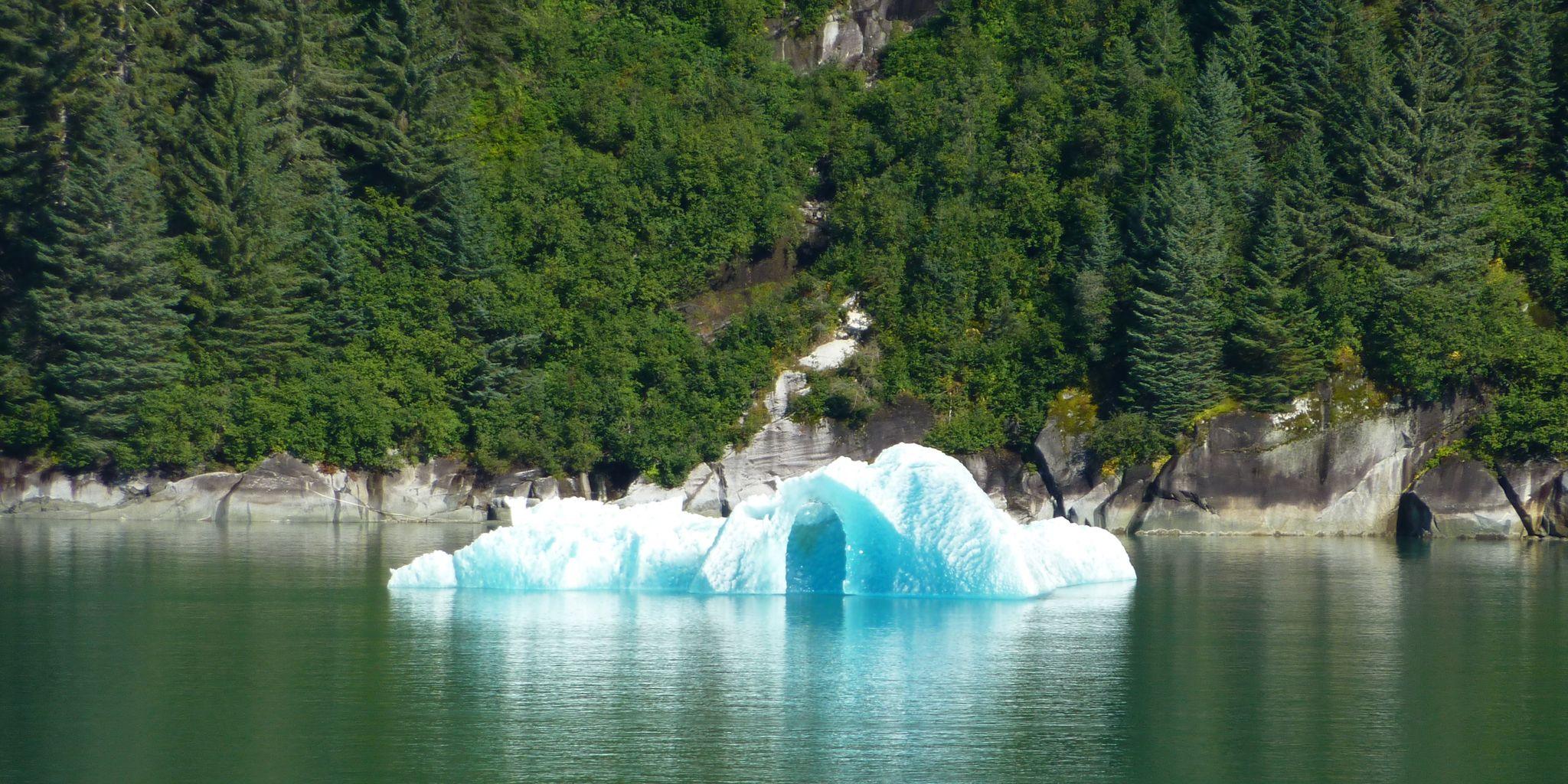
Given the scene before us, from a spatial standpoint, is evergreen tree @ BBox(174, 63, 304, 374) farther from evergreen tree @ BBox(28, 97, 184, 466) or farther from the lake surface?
the lake surface

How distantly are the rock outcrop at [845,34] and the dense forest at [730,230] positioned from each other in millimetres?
5123

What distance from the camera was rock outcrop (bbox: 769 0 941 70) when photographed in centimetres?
7794

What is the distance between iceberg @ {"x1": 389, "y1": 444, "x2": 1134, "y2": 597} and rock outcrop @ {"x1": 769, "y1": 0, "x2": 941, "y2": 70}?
1741 inches

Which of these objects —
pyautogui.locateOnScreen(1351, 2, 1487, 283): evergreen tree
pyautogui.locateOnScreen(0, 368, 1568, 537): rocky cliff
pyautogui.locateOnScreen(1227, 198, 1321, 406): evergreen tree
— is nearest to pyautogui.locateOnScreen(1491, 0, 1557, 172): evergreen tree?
pyautogui.locateOnScreen(1351, 2, 1487, 283): evergreen tree

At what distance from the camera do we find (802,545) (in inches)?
1427

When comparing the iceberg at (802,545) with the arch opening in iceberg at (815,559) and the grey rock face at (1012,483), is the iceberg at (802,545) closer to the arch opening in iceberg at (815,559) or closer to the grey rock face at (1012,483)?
the arch opening in iceberg at (815,559)

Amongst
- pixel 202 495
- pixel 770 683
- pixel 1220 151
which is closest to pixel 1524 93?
pixel 1220 151

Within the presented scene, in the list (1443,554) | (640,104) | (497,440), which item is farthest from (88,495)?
(1443,554)

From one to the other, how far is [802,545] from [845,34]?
46.7m

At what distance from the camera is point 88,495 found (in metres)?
60.2

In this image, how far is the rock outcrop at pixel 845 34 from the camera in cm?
7794

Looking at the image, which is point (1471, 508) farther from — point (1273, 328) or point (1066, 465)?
point (1066, 465)

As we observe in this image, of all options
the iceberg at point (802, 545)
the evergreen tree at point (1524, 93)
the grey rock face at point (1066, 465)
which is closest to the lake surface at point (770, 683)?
the iceberg at point (802, 545)

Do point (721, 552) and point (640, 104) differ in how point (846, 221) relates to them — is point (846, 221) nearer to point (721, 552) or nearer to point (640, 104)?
point (640, 104)
